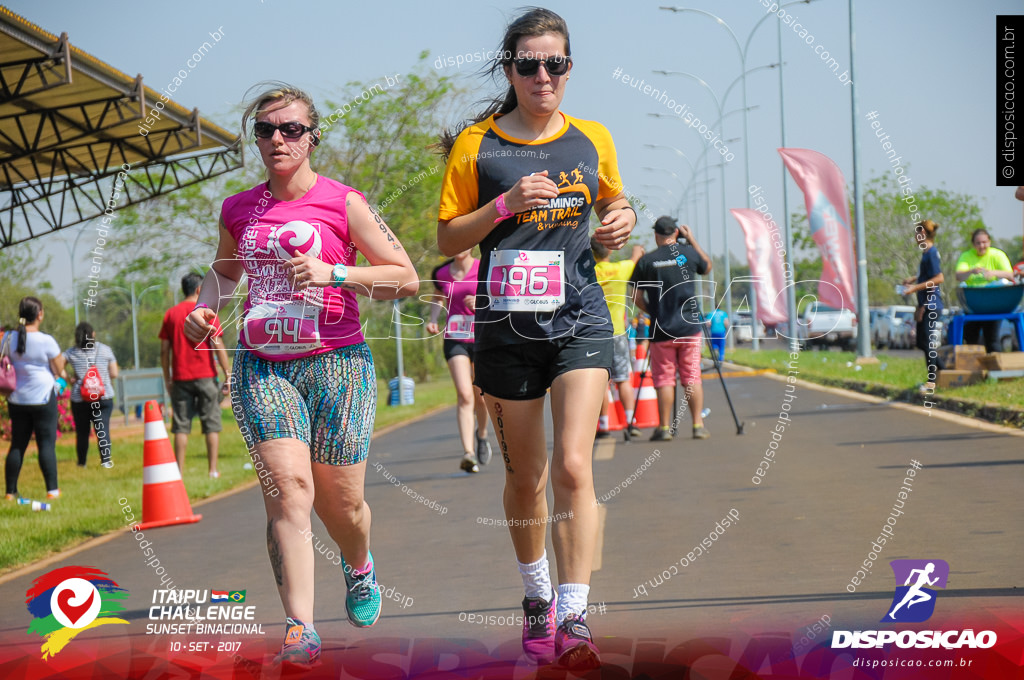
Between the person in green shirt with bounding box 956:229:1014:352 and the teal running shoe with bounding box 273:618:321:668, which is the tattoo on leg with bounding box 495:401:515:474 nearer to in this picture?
the teal running shoe with bounding box 273:618:321:668

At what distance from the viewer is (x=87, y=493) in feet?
36.2

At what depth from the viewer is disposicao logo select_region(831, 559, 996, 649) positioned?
3.96 meters

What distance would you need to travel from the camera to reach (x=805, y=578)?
5.31 meters

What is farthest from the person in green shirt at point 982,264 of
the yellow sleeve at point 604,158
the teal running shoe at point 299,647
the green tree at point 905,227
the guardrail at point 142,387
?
the green tree at point 905,227

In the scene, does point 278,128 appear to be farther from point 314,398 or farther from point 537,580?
point 537,580

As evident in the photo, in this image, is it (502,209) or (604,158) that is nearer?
(502,209)

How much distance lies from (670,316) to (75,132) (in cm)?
1080

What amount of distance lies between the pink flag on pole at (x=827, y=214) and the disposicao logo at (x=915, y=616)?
5740mm

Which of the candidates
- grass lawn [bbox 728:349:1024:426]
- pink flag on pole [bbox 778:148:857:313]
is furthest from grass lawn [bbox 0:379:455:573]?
grass lawn [bbox 728:349:1024:426]

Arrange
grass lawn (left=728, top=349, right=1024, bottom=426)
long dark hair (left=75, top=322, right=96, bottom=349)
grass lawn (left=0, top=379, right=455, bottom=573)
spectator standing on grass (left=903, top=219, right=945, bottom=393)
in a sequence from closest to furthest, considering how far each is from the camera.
A: grass lawn (left=0, top=379, right=455, bottom=573), grass lawn (left=728, top=349, right=1024, bottom=426), spectator standing on grass (left=903, top=219, right=945, bottom=393), long dark hair (left=75, top=322, right=96, bottom=349)

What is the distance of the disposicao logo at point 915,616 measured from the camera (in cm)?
396

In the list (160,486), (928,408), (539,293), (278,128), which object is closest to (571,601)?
(539,293)

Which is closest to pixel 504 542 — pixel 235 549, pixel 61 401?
pixel 235 549

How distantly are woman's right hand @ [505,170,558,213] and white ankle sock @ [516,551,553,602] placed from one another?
1.29m
